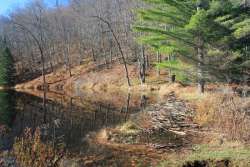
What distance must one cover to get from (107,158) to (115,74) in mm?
41544

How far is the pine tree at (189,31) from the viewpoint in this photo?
26.3 metres

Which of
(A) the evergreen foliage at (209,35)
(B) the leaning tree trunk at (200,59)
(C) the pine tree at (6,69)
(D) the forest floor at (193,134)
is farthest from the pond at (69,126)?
(C) the pine tree at (6,69)

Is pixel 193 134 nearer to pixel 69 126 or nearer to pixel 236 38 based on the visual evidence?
pixel 69 126

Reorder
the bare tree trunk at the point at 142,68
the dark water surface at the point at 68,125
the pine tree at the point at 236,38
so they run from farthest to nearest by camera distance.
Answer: the bare tree trunk at the point at 142,68, the pine tree at the point at 236,38, the dark water surface at the point at 68,125

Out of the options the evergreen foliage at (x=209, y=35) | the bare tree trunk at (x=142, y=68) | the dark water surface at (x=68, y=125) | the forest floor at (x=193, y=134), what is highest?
the evergreen foliage at (x=209, y=35)

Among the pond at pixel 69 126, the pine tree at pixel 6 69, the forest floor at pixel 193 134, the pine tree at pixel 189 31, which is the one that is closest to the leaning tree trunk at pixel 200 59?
the pine tree at pixel 189 31

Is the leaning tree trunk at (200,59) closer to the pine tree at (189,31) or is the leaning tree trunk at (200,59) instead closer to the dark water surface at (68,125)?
the pine tree at (189,31)

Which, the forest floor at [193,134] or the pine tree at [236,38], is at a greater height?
the pine tree at [236,38]

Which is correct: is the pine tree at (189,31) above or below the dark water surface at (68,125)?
above

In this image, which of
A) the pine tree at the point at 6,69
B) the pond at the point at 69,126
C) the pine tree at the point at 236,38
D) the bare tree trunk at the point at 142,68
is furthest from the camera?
the pine tree at the point at 6,69

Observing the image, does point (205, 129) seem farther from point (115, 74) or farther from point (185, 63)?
point (115, 74)

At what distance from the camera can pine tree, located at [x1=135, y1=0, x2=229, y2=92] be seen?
2633cm

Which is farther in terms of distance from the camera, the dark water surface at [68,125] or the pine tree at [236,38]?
the pine tree at [236,38]

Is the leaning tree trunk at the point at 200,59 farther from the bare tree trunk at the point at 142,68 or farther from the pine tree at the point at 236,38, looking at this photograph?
the bare tree trunk at the point at 142,68
